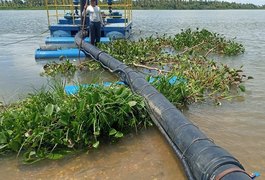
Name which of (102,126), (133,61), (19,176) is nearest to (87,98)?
(102,126)

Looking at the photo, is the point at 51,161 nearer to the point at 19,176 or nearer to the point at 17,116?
the point at 19,176

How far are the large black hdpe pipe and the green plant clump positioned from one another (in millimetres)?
395

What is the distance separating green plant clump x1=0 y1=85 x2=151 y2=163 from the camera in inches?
153

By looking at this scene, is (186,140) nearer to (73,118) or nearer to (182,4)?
(73,118)

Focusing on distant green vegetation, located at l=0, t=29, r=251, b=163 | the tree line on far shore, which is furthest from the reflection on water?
the tree line on far shore

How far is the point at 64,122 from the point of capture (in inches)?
156

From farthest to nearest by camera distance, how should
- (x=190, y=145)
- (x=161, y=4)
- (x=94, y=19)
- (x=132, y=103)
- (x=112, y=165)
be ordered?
(x=161, y=4), (x=94, y=19), (x=132, y=103), (x=112, y=165), (x=190, y=145)

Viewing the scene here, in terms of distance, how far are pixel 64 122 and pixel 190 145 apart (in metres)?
1.76

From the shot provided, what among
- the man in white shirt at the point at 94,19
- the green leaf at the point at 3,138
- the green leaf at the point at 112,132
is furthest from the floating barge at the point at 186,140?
the man in white shirt at the point at 94,19

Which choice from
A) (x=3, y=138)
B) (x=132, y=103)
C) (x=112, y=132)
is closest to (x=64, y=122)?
(x=112, y=132)

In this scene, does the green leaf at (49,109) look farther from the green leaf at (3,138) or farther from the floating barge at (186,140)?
the floating barge at (186,140)

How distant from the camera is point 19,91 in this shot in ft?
21.4

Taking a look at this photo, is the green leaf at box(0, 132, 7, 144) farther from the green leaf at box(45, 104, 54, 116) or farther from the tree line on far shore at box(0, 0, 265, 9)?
the tree line on far shore at box(0, 0, 265, 9)

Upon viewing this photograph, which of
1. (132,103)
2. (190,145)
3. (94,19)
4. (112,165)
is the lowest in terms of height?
(112,165)
